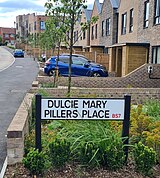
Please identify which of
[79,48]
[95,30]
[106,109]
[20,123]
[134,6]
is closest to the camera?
[106,109]

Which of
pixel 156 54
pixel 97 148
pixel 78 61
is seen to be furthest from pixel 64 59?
pixel 97 148

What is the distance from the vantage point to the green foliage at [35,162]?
13.8ft

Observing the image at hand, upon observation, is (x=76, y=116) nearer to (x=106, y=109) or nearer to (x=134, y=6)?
(x=106, y=109)

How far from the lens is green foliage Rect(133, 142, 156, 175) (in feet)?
14.0

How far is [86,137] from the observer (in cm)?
469

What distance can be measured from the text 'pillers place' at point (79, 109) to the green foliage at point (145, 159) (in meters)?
0.67

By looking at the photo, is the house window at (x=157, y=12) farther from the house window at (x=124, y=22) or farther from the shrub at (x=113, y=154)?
the shrub at (x=113, y=154)

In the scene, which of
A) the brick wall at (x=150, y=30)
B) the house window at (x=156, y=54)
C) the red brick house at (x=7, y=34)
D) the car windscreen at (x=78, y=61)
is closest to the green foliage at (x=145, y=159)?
the house window at (x=156, y=54)

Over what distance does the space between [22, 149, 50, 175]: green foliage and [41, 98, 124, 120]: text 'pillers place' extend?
0.58 meters

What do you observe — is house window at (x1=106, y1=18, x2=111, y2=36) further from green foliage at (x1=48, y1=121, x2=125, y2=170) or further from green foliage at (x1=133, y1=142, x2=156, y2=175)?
green foliage at (x1=133, y1=142, x2=156, y2=175)

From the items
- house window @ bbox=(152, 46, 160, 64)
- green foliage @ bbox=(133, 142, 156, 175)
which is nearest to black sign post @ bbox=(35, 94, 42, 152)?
green foliage @ bbox=(133, 142, 156, 175)

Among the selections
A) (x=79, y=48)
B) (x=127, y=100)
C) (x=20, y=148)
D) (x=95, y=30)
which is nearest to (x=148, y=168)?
(x=127, y=100)

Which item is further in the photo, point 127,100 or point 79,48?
point 79,48

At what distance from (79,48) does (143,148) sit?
38102 millimetres
